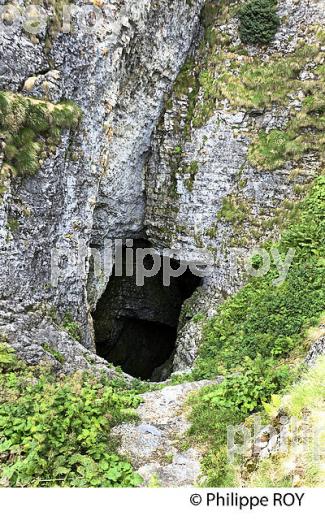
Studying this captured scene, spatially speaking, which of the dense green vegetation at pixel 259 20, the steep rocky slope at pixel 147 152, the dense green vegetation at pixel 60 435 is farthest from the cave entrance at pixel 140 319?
the dense green vegetation at pixel 60 435

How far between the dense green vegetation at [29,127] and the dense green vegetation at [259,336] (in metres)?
6.67

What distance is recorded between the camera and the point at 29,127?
928 centimetres

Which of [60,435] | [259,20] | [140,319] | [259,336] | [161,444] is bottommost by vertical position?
[140,319]

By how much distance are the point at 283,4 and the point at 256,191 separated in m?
6.07

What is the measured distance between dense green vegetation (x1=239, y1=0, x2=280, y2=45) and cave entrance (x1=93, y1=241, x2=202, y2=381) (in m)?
8.40

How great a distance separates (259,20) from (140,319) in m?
13.3

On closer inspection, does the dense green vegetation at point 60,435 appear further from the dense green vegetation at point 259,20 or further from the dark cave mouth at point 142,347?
the dense green vegetation at point 259,20

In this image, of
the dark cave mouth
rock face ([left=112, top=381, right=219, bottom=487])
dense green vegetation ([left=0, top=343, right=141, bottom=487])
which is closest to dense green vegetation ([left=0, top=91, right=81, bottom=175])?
dense green vegetation ([left=0, top=343, right=141, bottom=487])

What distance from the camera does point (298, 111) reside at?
41.3 ft

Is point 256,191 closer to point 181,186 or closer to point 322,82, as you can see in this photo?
point 181,186

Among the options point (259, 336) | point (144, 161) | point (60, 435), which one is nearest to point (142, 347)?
point (144, 161)

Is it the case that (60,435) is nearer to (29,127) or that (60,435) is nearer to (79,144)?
(29,127)
